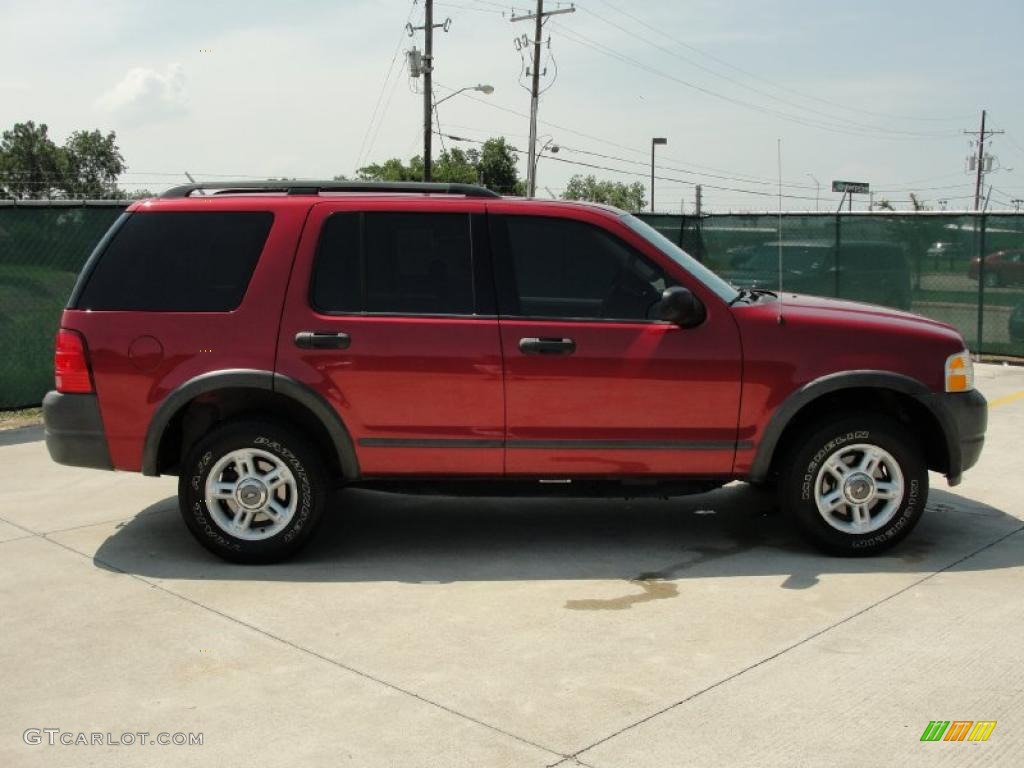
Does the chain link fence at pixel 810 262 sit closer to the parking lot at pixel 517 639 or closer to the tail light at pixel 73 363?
the parking lot at pixel 517 639

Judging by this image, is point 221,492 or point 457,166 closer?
point 221,492

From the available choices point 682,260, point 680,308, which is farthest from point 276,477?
point 682,260

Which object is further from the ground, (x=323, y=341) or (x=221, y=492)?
(x=323, y=341)

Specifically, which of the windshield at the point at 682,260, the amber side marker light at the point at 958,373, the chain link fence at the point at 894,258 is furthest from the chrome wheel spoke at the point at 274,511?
the chain link fence at the point at 894,258

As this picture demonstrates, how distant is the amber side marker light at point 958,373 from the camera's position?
18.6 feet

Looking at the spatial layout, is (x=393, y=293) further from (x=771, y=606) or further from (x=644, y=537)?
(x=771, y=606)

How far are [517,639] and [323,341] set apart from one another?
72.8 inches

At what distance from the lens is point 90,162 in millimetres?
103125

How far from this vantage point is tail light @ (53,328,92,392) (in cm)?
554

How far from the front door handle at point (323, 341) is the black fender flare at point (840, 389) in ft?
7.19

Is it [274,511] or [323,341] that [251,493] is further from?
[323,341]

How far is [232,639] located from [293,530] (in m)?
1.04

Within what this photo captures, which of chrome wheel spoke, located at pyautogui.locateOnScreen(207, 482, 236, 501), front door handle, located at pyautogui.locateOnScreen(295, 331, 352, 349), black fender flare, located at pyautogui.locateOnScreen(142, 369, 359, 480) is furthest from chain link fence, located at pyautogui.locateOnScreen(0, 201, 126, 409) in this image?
front door handle, located at pyautogui.locateOnScreen(295, 331, 352, 349)

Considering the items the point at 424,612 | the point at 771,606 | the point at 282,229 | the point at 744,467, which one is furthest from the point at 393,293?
the point at 771,606
